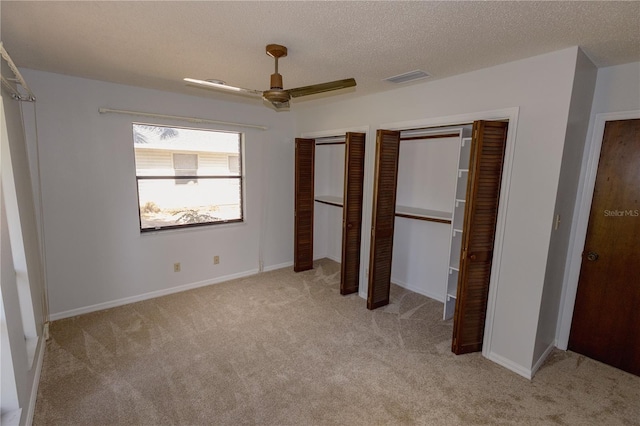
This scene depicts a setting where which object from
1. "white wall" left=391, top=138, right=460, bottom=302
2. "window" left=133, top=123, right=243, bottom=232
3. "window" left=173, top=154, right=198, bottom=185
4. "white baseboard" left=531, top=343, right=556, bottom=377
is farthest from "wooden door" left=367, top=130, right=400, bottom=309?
"window" left=173, top=154, right=198, bottom=185

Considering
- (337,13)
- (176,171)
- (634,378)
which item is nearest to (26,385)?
(176,171)

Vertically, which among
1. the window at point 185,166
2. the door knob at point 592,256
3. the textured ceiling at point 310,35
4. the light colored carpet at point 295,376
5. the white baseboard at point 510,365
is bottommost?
Result: the light colored carpet at point 295,376

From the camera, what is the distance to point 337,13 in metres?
1.66

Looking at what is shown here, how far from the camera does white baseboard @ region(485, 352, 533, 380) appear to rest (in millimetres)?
2453

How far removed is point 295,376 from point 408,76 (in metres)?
2.70

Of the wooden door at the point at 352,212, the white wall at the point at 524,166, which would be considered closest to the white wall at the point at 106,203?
the wooden door at the point at 352,212

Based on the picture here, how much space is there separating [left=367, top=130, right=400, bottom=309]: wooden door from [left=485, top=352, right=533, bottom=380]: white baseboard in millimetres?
1214

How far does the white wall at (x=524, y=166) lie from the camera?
7.18ft

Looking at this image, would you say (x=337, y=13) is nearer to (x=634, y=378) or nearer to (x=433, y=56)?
(x=433, y=56)

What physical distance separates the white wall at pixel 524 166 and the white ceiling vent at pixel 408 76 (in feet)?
0.79

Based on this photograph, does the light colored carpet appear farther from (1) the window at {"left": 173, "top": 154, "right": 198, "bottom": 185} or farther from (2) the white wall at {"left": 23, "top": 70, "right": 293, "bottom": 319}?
(1) the window at {"left": 173, "top": 154, "right": 198, "bottom": 185}

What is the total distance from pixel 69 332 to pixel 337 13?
3.52 metres

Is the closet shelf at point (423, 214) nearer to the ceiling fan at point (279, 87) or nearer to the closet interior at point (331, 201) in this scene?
the closet interior at point (331, 201)

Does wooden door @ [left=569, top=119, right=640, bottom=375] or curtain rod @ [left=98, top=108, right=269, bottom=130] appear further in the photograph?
curtain rod @ [left=98, top=108, right=269, bottom=130]
